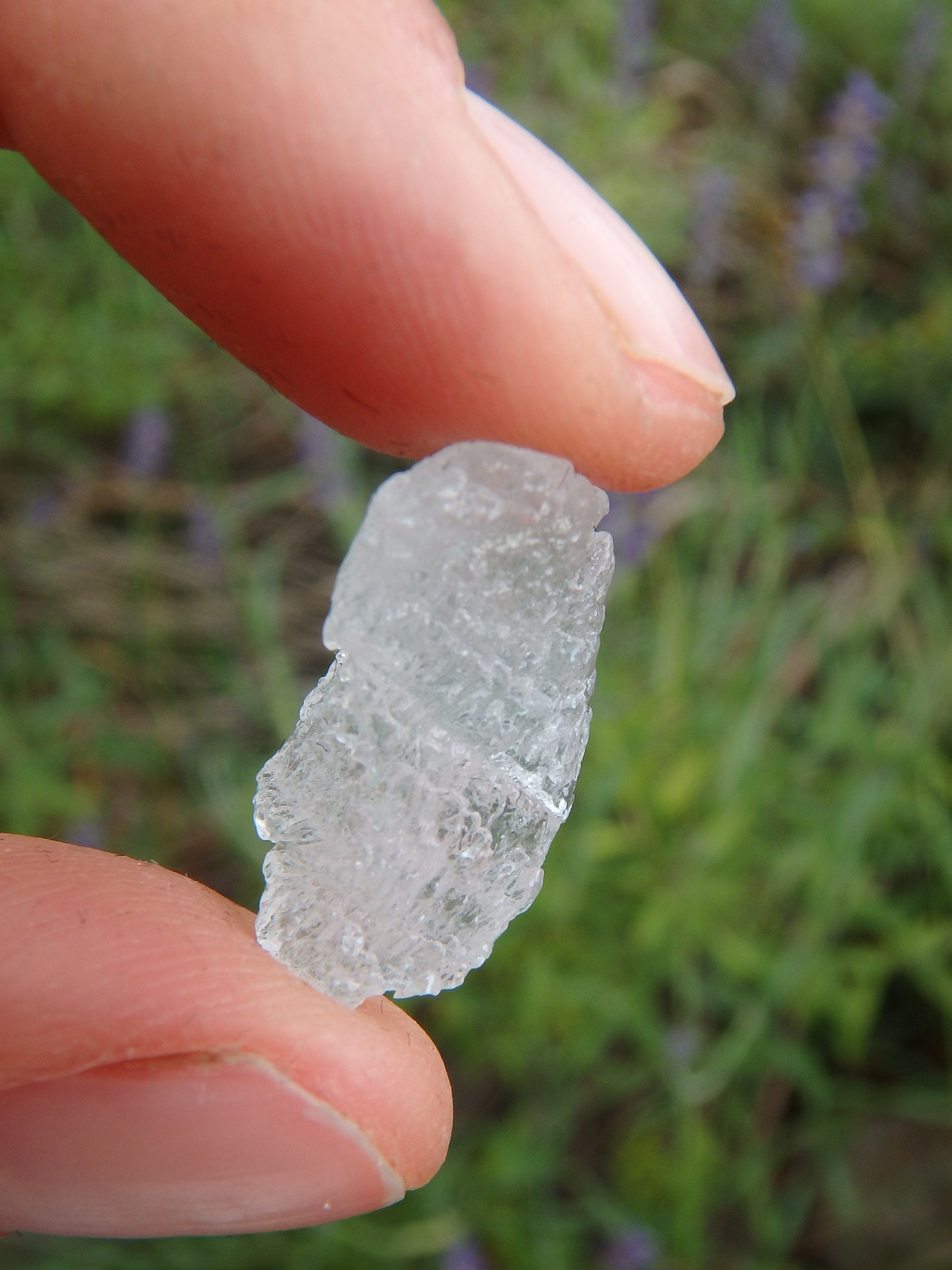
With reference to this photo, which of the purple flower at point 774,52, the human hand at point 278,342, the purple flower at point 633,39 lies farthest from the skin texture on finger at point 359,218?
the purple flower at point 774,52

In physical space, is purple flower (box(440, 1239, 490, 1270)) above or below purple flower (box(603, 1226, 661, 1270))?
below

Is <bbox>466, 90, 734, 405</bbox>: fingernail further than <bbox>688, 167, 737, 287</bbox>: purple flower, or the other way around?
<bbox>688, 167, 737, 287</bbox>: purple flower

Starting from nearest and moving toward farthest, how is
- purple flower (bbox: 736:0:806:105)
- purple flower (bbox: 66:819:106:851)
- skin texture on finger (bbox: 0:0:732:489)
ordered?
skin texture on finger (bbox: 0:0:732:489) < purple flower (bbox: 66:819:106:851) < purple flower (bbox: 736:0:806:105)

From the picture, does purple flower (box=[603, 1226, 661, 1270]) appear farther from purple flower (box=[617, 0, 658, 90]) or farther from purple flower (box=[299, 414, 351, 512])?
purple flower (box=[617, 0, 658, 90])

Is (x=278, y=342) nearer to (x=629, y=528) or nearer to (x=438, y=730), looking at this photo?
(x=438, y=730)

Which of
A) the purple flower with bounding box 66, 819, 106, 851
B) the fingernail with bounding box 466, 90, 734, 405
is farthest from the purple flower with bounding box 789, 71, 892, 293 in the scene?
the purple flower with bounding box 66, 819, 106, 851

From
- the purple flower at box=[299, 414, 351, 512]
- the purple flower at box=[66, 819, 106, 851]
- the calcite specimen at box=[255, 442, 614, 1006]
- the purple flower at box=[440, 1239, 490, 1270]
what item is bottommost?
the purple flower at box=[440, 1239, 490, 1270]
